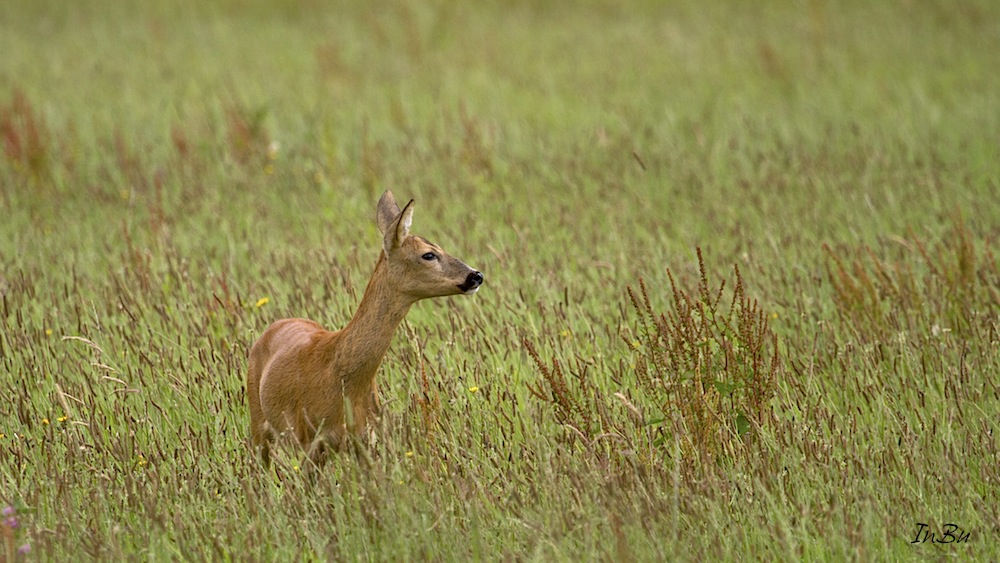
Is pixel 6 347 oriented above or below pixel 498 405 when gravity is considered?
below

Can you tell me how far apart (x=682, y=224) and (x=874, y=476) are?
3.83m

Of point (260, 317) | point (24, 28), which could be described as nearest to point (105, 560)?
point (260, 317)

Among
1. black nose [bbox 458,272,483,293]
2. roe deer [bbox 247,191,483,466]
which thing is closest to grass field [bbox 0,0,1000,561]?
roe deer [bbox 247,191,483,466]

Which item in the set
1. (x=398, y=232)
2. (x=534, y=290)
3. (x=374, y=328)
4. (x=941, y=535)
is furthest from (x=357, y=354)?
(x=534, y=290)

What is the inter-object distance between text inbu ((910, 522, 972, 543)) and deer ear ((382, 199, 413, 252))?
201cm

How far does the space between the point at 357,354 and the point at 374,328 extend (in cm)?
11

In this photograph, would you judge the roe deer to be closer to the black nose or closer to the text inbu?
the black nose

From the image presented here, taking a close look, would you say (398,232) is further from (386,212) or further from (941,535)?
(941,535)

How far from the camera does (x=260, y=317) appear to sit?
6070 mm

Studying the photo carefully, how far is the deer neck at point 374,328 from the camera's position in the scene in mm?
4430

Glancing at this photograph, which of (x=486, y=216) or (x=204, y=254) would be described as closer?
(x=204, y=254)

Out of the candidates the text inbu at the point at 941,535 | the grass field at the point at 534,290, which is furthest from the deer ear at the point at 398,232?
the text inbu at the point at 941,535

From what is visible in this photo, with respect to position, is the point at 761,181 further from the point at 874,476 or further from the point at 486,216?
the point at 874,476

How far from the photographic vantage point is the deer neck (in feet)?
14.5
